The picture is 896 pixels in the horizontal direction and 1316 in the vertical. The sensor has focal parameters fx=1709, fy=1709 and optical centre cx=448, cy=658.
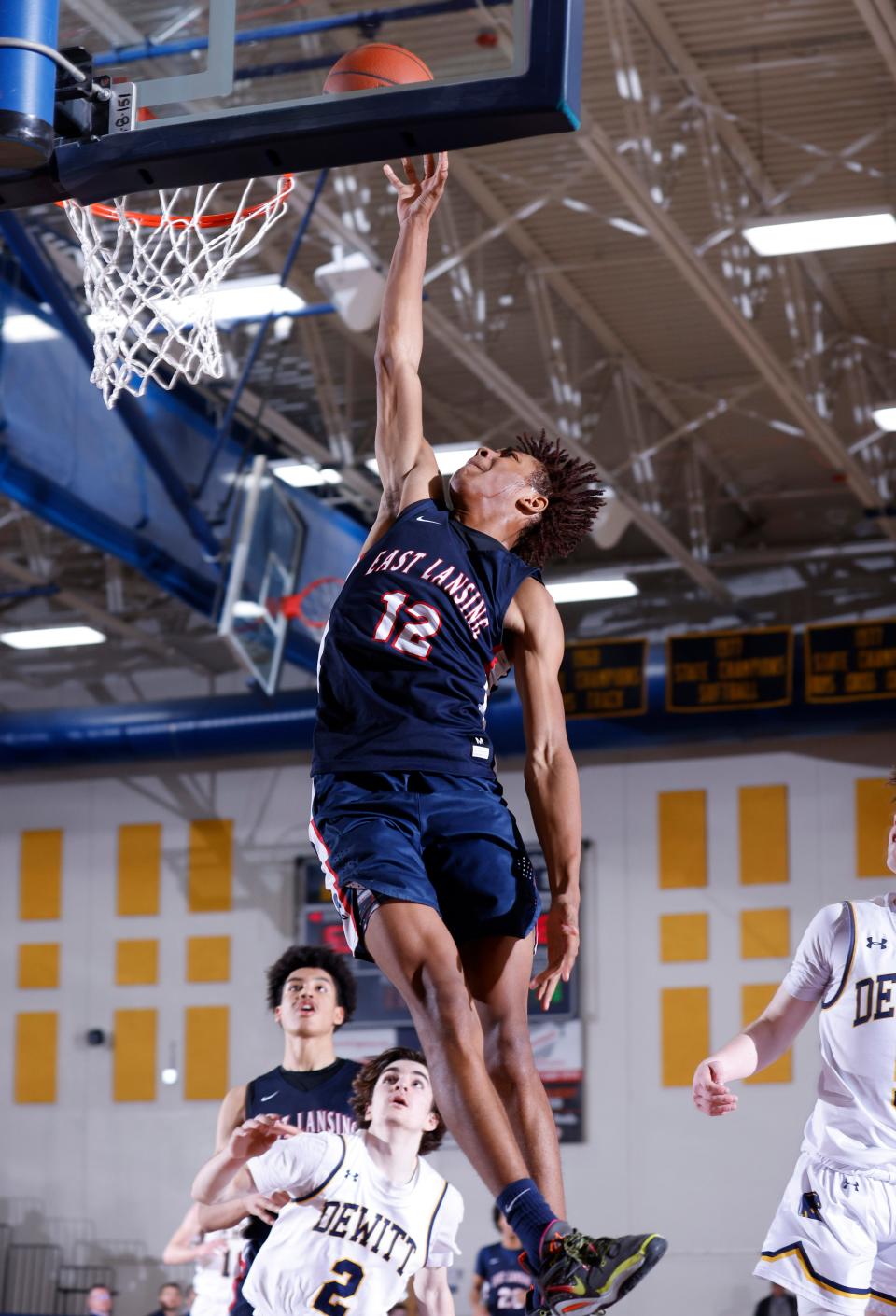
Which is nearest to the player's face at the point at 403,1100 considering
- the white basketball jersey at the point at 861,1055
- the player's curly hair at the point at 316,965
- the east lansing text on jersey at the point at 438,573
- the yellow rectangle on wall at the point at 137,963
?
the player's curly hair at the point at 316,965

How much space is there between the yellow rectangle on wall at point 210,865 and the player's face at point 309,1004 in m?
13.0

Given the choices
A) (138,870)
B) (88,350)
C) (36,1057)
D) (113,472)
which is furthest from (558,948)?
(36,1057)

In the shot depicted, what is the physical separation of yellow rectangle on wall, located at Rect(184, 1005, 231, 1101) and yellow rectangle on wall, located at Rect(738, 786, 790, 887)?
6.30m

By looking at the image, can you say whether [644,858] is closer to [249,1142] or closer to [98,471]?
[98,471]

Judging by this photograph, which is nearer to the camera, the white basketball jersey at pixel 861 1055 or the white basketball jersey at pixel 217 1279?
the white basketball jersey at pixel 861 1055

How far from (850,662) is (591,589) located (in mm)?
3750

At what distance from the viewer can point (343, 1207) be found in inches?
240

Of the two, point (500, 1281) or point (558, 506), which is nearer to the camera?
point (558, 506)

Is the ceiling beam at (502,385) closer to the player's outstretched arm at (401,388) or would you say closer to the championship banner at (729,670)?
the championship banner at (729,670)

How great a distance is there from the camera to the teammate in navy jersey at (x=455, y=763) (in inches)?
157

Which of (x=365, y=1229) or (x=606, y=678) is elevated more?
(x=606, y=678)

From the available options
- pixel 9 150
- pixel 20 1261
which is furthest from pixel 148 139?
pixel 20 1261

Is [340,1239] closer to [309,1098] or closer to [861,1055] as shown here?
[309,1098]

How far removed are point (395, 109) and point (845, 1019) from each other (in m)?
3.12
